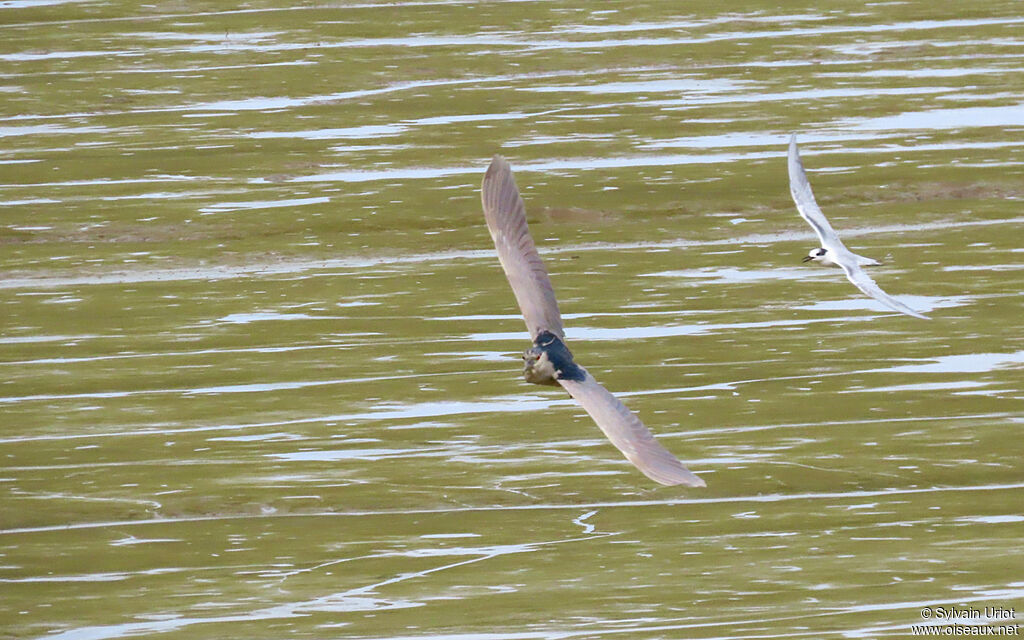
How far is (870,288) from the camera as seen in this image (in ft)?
24.9

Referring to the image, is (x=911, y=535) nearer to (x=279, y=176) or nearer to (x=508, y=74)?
(x=279, y=176)

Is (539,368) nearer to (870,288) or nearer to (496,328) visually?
(870,288)

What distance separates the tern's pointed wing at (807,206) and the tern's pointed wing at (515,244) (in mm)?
2700

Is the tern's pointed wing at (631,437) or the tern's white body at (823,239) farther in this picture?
the tern's white body at (823,239)

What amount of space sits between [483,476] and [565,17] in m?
9.26

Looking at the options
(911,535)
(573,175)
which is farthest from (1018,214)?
(911,535)

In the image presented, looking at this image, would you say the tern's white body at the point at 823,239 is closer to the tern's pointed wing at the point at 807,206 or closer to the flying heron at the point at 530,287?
the tern's pointed wing at the point at 807,206

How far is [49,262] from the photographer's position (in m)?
11.5

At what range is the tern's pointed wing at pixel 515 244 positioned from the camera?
572cm

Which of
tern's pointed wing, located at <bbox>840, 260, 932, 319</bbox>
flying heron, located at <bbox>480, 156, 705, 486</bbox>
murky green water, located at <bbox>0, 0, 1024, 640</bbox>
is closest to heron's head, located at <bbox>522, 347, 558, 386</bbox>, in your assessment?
flying heron, located at <bbox>480, 156, 705, 486</bbox>

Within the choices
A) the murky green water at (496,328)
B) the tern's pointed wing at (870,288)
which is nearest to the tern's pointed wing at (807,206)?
the tern's pointed wing at (870,288)

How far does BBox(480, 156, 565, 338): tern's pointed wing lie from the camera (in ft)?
18.8

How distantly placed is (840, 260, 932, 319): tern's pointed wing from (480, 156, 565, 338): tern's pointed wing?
5.68 ft

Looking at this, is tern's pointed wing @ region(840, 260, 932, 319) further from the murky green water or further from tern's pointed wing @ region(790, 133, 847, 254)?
the murky green water
